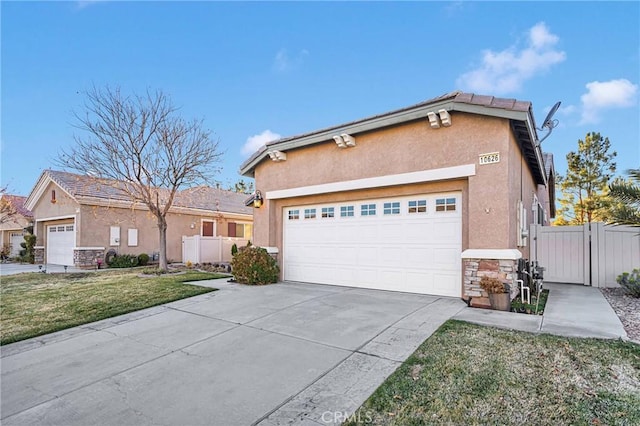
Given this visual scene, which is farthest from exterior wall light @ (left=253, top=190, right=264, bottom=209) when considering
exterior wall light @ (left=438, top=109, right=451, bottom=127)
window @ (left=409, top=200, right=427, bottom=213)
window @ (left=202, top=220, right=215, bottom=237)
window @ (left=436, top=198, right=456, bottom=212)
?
window @ (left=202, top=220, right=215, bottom=237)

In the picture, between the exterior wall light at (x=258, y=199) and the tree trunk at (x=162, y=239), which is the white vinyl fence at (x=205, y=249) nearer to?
the tree trunk at (x=162, y=239)

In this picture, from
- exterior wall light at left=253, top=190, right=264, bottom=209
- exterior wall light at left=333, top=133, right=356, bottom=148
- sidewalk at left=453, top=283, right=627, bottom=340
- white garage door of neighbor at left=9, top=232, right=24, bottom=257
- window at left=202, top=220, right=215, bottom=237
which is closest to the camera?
sidewalk at left=453, top=283, right=627, bottom=340

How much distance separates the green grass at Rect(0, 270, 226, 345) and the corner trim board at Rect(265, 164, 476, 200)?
3.75 metres

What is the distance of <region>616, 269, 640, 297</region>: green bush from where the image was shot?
8102 mm

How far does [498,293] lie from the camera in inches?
262

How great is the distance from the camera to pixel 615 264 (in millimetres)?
9531

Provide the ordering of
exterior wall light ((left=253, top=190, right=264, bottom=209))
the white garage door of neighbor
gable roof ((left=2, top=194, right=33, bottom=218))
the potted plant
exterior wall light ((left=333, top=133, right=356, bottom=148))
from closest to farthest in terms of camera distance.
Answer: the potted plant, exterior wall light ((left=333, top=133, right=356, bottom=148)), exterior wall light ((left=253, top=190, right=264, bottom=209)), gable roof ((left=2, top=194, right=33, bottom=218)), the white garage door of neighbor

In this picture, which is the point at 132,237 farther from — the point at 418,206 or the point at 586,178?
the point at 586,178

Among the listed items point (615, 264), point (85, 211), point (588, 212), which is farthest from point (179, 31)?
point (588, 212)

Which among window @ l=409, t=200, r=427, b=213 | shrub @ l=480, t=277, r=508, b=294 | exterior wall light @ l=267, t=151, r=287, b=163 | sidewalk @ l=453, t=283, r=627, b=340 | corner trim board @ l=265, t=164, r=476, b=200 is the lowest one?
sidewalk @ l=453, t=283, r=627, b=340

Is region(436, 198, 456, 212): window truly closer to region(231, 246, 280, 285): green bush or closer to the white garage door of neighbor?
region(231, 246, 280, 285): green bush

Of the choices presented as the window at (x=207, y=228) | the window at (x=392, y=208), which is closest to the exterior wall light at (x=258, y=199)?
the window at (x=392, y=208)

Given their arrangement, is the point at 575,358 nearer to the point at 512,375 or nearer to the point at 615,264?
the point at 512,375

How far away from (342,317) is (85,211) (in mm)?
16024
